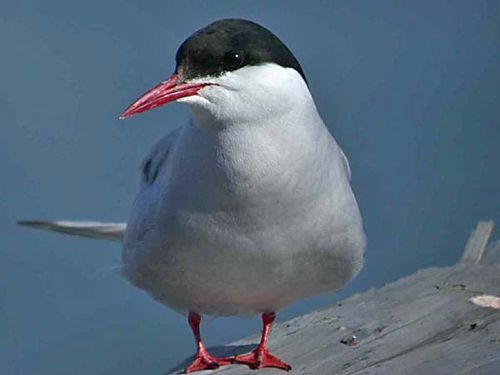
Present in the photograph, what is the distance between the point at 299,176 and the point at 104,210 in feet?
9.20

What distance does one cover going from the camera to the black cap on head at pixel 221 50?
113 inches

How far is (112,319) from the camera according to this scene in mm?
5766

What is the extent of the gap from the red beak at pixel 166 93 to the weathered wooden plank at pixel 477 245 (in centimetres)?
107

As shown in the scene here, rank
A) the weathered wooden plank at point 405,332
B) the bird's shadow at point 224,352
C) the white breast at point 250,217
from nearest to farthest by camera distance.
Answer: the weathered wooden plank at point 405,332 < the white breast at point 250,217 < the bird's shadow at point 224,352

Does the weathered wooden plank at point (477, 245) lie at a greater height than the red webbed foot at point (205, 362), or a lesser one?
greater

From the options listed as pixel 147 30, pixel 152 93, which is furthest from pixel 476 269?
pixel 147 30

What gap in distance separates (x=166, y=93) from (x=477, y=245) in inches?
45.9

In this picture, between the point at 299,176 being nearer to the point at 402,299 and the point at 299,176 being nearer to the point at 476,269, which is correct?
the point at 402,299

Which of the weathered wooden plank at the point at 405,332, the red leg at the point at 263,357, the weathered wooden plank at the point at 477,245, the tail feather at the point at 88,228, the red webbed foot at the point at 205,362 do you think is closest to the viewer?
the weathered wooden plank at the point at 405,332

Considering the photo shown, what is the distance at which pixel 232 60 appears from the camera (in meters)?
2.87

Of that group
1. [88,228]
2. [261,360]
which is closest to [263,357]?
[261,360]

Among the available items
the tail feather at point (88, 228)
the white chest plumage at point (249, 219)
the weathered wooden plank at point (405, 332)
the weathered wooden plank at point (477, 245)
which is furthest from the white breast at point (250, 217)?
the tail feather at point (88, 228)

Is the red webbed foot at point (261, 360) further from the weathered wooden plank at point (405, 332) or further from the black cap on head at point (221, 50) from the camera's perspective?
the black cap on head at point (221, 50)

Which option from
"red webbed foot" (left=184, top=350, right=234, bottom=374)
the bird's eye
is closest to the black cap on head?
the bird's eye
